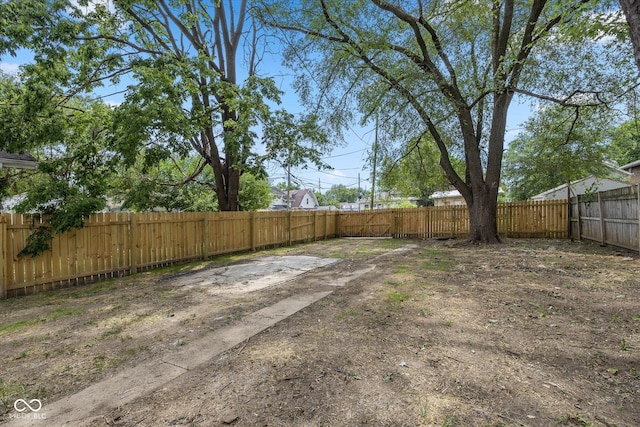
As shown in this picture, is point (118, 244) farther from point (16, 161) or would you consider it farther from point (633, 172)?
point (633, 172)

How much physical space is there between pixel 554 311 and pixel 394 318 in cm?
187

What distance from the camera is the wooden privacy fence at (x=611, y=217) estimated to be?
6.79 meters

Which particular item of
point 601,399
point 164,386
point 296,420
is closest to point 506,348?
point 601,399

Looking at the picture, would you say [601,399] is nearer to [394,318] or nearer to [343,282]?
[394,318]

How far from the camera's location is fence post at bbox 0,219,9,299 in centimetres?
500

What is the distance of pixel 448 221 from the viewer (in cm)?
1412

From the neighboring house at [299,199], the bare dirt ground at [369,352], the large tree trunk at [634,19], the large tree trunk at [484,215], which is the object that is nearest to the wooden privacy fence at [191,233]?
the bare dirt ground at [369,352]

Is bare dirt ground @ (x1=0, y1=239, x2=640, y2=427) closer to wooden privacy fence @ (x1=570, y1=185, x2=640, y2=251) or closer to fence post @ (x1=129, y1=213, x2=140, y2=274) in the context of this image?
fence post @ (x1=129, y1=213, x2=140, y2=274)

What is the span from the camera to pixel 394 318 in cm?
356

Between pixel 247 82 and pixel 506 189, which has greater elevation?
pixel 247 82

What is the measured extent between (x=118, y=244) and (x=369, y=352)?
6.13 m

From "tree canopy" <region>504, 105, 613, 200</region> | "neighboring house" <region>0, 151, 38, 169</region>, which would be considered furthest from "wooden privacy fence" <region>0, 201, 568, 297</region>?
"neighboring house" <region>0, 151, 38, 169</region>

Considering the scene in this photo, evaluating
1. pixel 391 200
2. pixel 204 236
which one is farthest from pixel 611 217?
pixel 391 200

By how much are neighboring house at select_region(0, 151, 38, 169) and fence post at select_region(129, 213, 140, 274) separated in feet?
9.27
